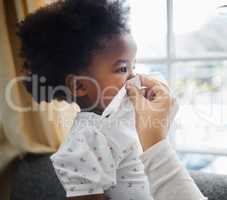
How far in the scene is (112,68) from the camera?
87 centimetres

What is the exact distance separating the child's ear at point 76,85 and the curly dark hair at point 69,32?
0.04ft

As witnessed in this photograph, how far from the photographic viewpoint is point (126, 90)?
855 millimetres

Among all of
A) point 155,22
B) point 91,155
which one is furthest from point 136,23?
point 91,155

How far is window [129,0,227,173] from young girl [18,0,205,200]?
0.44 meters

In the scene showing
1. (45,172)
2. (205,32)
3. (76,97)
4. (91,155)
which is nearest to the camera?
(91,155)

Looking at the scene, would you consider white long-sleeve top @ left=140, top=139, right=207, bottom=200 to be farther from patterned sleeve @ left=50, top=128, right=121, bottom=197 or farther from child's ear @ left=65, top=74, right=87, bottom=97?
child's ear @ left=65, top=74, right=87, bottom=97

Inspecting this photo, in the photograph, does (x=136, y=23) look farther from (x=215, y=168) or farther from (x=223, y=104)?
(x=215, y=168)

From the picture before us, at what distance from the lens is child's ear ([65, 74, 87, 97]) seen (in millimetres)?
888

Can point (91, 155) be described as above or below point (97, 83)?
below

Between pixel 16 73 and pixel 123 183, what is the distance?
593 mm

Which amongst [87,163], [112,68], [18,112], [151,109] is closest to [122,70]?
[112,68]

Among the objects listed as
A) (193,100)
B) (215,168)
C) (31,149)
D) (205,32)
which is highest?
(205,32)

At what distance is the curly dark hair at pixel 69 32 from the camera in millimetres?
851

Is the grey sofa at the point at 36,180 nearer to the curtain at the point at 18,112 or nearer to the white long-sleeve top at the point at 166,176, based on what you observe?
the curtain at the point at 18,112
